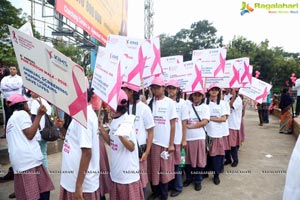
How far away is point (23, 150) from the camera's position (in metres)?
2.75

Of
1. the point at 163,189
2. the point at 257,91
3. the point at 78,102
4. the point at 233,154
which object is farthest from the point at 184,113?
the point at 257,91

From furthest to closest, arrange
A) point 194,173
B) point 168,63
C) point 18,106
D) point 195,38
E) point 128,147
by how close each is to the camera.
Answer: point 195,38
point 168,63
point 194,173
point 18,106
point 128,147

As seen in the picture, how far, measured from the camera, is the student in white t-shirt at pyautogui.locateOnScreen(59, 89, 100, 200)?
2.13m

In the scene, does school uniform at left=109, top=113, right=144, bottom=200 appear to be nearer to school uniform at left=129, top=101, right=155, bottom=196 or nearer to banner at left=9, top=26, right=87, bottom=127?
school uniform at left=129, top=101, right=155, bottom=196

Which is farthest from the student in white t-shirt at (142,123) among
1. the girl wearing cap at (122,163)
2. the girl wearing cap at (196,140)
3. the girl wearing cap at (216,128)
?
the girl wearing cap at (216,128)

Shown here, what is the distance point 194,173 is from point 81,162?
2590 mm

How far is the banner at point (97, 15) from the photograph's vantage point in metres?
6.24

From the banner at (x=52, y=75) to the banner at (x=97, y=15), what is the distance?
12.4ft

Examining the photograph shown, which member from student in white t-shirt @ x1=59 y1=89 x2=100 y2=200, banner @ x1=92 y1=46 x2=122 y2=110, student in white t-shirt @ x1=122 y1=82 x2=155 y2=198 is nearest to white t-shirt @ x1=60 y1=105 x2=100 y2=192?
student in white t-shirt @ x1=59 y1=89 x2=100 y2=200

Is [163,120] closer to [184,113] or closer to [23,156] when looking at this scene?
[184,113]

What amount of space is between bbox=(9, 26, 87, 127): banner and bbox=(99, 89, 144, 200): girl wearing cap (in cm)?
65

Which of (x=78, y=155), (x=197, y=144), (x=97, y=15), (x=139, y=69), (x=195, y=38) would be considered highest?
(x=195, y=38)

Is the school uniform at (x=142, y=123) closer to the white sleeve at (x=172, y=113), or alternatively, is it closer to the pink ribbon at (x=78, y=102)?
the white sleeve at (x=172, y=113)

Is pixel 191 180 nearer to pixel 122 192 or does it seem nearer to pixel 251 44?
pixel 122 192
